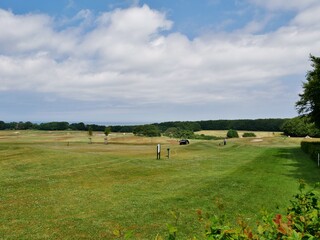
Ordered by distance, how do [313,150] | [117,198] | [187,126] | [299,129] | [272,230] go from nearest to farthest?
1. [272,230]
2. [117,198]
3. [313,150]
4. [299,129]
5. [187,126]

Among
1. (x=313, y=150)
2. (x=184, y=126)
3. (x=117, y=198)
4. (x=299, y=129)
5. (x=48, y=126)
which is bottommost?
(x=117, y=198)

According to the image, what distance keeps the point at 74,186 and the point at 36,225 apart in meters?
6.99

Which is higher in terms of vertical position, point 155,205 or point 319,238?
point 319,238

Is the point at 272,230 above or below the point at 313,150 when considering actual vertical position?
above

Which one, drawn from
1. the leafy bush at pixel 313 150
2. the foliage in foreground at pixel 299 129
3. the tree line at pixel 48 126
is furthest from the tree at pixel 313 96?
the tree line at pixel 48 126

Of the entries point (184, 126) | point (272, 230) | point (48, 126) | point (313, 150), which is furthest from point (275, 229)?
point (48, 126)

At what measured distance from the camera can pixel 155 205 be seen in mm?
13516

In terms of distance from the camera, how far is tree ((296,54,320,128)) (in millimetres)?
46787

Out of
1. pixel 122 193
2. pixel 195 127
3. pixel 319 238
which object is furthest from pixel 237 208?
pixel 195 127

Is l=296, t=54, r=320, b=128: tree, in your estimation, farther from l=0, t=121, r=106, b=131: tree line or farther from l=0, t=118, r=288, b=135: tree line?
l=0, t=121, r=106, b=131: tree line

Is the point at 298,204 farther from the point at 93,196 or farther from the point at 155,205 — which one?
the point at 93,196

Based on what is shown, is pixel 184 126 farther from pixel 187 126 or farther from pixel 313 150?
pixel 313 150

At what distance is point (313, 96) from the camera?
1906 inches

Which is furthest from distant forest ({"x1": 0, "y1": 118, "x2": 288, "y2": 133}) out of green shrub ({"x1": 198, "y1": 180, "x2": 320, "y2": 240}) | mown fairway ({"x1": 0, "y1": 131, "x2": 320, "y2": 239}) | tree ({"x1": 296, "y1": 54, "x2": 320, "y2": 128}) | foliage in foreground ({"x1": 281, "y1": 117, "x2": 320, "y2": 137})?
green shrub ({"x1": 198, "y1": 180, "x2": 320, "y2": 240})
